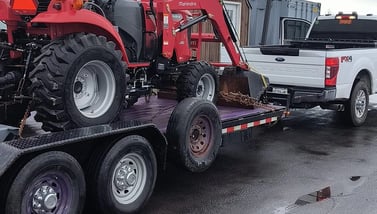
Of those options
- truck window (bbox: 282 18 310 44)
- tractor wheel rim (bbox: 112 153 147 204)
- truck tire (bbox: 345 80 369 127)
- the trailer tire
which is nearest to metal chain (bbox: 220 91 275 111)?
truck tire (bbox: 345 80 369 127)

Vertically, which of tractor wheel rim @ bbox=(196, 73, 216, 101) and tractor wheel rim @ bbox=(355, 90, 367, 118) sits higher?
tractor wheel rim @ bbox=(196, 73, 216, 101)

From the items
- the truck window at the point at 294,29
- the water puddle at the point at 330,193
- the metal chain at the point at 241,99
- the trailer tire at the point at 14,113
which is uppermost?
the truck window at the point at 294,29

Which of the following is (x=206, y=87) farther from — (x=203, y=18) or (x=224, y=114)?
(x=203, y=18)

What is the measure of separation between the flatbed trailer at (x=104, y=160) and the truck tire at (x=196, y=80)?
0.55 meters

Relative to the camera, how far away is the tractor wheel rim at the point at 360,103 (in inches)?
376

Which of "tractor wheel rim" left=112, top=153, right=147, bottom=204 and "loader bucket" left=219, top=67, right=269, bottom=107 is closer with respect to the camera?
"tractor wheel rim" left=112, top=153, right=147, bottom=204

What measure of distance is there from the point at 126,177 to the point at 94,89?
947 mm

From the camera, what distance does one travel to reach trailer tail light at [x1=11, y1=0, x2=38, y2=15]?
486cm

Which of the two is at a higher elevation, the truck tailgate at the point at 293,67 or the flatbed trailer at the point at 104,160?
the truck tailgate at the point at 293,67

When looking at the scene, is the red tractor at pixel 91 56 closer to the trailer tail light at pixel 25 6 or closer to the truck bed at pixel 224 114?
the trailer tail light at pixel 25 6

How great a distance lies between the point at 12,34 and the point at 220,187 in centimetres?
283

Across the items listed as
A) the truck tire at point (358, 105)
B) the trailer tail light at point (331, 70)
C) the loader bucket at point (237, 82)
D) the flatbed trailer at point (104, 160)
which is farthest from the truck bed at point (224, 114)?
the truck tire at point (358, 105)

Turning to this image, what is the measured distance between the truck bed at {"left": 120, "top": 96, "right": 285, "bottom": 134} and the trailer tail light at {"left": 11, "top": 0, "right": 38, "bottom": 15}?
5.39 feet

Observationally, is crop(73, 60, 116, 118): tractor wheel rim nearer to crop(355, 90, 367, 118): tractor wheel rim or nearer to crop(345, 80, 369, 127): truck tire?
crop(345, 80, 369, 127): truck tire
